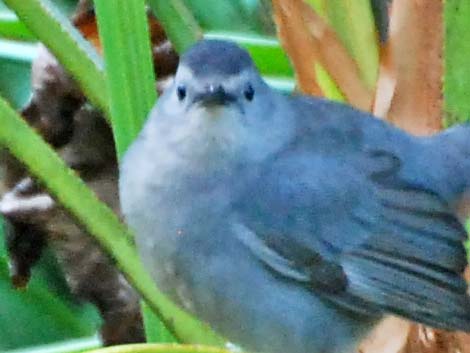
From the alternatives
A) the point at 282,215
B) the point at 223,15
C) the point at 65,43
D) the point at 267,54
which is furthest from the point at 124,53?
the point at 223,15

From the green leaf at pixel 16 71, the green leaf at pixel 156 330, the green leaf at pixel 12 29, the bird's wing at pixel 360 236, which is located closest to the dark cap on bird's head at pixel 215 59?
the bird's wing at pixel 360 236

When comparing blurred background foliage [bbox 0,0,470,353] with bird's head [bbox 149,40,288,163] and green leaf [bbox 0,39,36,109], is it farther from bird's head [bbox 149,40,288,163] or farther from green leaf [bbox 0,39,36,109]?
green leaf [bbox 0,39,36,109]

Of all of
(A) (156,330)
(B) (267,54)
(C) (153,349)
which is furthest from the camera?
→ (B) (267,54)

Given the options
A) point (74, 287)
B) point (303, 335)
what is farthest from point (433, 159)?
point (74, 287)

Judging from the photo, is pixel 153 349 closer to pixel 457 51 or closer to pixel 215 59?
pixel 215 59

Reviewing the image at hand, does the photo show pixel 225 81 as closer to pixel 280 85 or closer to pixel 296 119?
pixel 296 119

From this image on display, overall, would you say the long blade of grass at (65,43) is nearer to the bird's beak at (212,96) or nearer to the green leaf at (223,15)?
the bird's beak at (212,96)

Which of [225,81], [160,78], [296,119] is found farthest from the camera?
[160,78]
